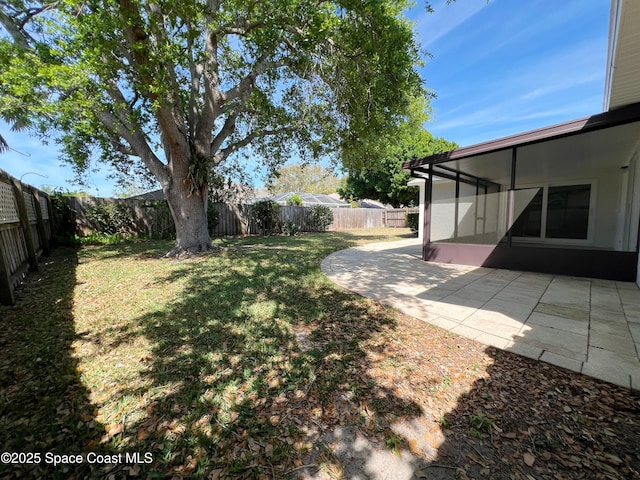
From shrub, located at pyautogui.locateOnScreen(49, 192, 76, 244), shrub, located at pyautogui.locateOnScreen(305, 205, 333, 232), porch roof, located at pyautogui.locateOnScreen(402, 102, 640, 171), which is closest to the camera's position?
porch roof, located at pyautogui.locateOnScreen(402, 102, 640, 171)

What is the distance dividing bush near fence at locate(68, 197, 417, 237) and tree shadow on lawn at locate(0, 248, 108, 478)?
7.29 m

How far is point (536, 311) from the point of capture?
3230mm

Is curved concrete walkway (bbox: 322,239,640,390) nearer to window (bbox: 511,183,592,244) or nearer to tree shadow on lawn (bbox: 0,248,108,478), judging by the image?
tree shadow on lawn (bbox: 0,248,108,478)

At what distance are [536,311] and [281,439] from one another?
346 cm

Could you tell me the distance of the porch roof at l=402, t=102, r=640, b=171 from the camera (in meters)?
3.87

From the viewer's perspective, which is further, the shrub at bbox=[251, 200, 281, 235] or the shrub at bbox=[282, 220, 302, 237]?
the shrub at bbox=[282, 220, 302, 237]

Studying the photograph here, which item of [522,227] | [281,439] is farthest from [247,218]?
[281,439]

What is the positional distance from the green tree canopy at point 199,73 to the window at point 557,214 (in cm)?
530

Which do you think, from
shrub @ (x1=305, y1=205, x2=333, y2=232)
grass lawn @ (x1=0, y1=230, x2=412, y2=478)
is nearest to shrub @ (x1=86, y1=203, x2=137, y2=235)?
grass lawn @ (x1=0, y1=230, x2=412, y2=478)

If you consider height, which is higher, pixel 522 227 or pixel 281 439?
pixel 522 227

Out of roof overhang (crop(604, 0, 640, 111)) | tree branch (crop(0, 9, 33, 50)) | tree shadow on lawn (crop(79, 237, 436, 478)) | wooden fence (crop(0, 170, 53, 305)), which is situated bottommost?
tree shadow on lawn (crop(79, 237, 436, 478))

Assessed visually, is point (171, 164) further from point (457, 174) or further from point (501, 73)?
point (501, 73)

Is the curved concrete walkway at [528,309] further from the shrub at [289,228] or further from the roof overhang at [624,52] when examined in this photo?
the shrub at [289,228]

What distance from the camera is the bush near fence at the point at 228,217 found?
8828mm
